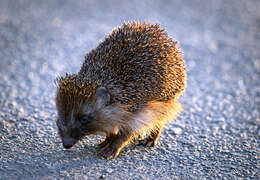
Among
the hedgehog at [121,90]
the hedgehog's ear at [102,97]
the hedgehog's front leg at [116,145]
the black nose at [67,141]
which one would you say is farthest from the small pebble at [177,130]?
the black nose at [67,141]

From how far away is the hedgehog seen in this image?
3.60 metres

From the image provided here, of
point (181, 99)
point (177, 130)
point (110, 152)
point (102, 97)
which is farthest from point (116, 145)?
point (181, 99)

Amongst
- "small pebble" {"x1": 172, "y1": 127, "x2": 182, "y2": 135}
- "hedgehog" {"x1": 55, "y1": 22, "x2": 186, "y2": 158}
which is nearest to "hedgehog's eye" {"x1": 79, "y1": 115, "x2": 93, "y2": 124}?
"hedgehog" {"x1": 55, "y1": 22, "x2": 186, "y2": 158}

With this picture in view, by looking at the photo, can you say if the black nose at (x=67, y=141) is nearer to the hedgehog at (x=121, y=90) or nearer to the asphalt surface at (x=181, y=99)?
the hedgehog at (x=121, y=90)

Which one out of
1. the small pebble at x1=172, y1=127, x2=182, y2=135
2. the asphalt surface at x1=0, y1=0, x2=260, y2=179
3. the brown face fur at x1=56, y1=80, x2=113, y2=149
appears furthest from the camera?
the small pebble at x1=172, y1=127, x2=182, y2=135

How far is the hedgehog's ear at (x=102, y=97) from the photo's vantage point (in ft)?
11.9

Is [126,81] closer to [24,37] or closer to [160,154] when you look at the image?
[160,154]

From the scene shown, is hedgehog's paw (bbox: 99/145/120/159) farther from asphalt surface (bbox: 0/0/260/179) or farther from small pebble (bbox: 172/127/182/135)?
small pebble (bbox: 172/127/182/135)

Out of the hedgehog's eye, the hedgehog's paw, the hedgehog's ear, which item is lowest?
the hedgehog's paw

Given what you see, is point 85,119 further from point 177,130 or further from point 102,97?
point 177,130

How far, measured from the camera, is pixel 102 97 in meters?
3.68

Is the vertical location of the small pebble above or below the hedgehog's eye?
above

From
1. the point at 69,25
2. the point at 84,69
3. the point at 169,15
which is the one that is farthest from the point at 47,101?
the point at 169,15

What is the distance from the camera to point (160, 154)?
416 centimetres
